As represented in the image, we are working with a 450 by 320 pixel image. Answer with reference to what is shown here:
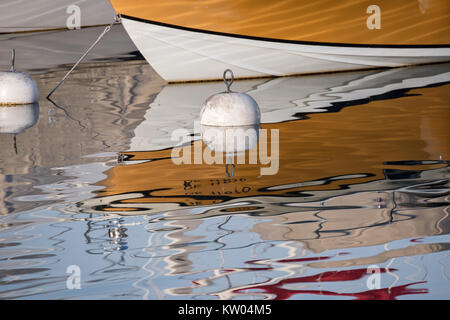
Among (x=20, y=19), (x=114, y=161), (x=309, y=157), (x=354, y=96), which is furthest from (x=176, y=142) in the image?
(x=20, y=19)

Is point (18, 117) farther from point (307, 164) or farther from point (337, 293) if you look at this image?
point (337, 293)

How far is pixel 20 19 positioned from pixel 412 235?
53.7 feet

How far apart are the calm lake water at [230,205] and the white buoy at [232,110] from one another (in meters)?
0.19

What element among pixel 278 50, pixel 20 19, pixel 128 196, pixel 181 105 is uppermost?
pixel 20 19

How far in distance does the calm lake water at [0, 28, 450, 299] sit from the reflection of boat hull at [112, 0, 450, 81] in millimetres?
2020

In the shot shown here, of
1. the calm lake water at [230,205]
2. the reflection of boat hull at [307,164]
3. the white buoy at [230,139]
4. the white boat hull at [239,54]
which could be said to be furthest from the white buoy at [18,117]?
the white boat hull at [239,54]

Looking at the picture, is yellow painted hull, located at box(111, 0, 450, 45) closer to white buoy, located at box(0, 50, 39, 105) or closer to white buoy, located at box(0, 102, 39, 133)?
white buoy, located at box(0, 50, 39, 105)

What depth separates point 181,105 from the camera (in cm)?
888

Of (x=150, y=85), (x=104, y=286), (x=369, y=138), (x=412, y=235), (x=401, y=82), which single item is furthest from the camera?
(x=150, y=85)

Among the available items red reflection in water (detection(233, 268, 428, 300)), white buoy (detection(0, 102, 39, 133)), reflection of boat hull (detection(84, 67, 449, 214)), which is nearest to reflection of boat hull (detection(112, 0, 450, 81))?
white buoy (detection(0, 102, 39, 133))

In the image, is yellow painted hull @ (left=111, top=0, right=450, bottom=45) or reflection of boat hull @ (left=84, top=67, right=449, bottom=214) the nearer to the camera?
reflection of boat hull @ (left=84, top=67, right=449, bottom=214)

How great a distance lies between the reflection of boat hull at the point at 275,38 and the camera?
1045 cm

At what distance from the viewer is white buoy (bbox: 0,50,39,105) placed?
8.88 meters
